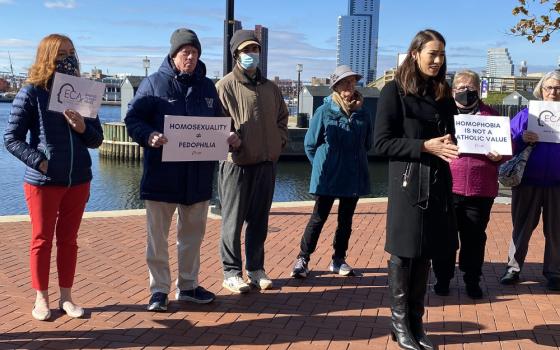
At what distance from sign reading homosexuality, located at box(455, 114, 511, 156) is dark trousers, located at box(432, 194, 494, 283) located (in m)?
0.55

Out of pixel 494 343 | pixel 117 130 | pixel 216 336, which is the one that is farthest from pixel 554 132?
pixel 117 130

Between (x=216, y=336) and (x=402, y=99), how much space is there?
2.09 m

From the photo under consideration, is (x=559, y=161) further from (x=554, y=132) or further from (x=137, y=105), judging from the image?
(x=137, y=105)

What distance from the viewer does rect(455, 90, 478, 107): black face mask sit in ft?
15.7

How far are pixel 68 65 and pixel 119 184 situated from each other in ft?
68.1

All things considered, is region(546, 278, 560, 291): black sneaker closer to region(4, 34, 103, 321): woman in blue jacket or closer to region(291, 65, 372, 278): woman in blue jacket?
region(291, 65, 372, 278): woman in blue jacket

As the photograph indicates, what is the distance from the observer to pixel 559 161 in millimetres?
5137

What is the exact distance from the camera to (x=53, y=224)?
160 inches

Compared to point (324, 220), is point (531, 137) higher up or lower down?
higher up

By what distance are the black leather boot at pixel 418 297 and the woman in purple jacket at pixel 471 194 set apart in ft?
2.87

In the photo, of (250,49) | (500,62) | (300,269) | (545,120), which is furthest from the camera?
(500,62)

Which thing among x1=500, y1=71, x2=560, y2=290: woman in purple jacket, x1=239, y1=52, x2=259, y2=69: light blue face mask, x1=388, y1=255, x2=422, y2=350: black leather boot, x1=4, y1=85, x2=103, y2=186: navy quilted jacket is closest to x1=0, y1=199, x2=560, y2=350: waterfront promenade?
x1=388, y1=255, x2=422, y2=350: black leather boot

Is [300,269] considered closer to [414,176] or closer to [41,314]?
[414,176]

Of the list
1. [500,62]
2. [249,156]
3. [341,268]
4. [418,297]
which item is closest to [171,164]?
[249,156]
